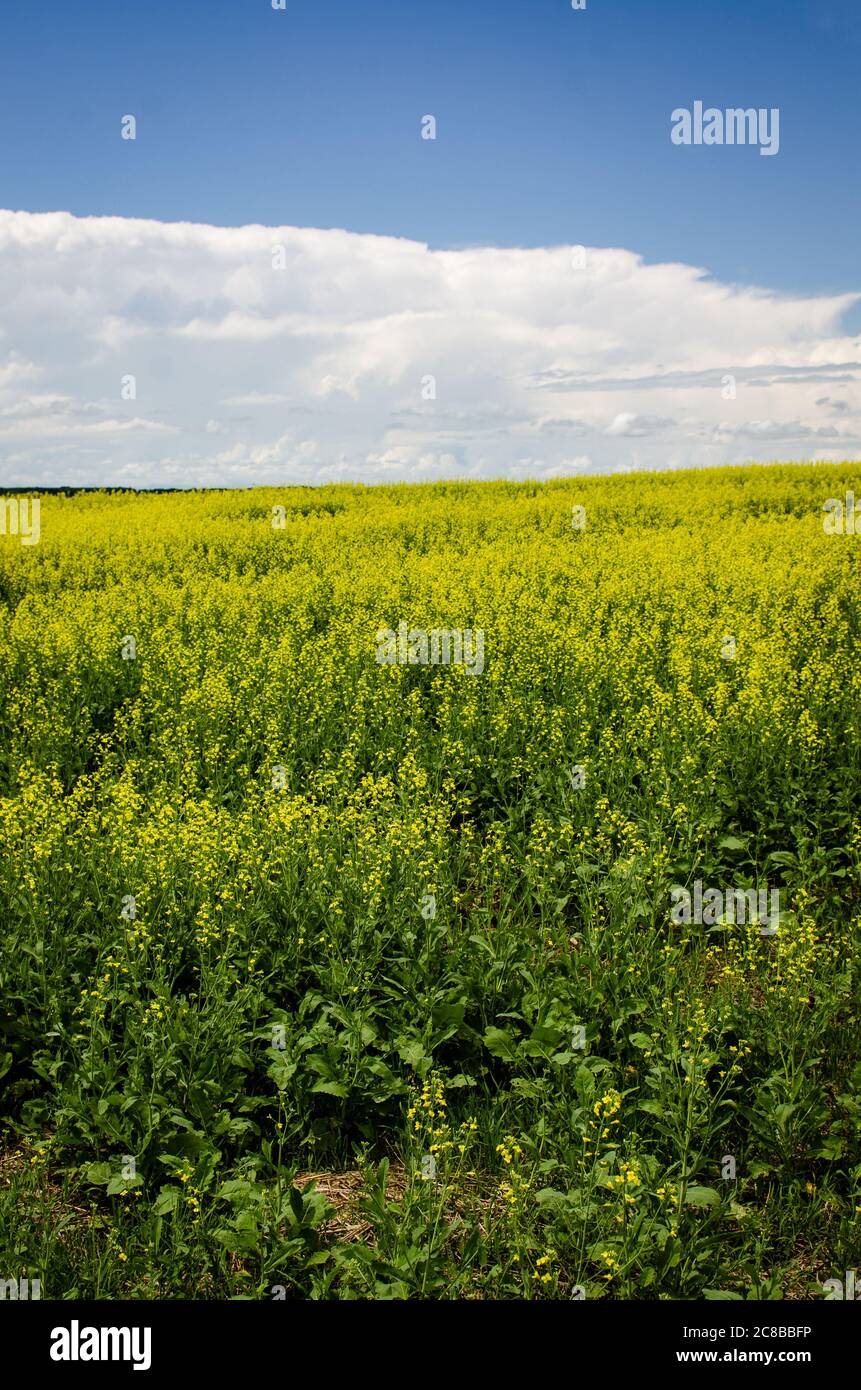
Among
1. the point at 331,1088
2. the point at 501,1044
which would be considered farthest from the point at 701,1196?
the point at 331,1088

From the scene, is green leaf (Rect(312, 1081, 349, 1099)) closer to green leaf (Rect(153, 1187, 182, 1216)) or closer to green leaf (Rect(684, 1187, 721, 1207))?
green leaf (Rect(153, 1187, 182, 1216))

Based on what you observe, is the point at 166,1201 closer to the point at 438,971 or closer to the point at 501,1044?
the point at 501,1044

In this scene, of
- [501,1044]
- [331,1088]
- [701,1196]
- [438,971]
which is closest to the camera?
[701,1196]

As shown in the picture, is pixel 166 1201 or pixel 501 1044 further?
pixel 501 1044

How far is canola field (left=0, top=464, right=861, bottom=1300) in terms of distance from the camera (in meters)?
3.17

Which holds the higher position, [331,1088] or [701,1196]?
[331,1088]

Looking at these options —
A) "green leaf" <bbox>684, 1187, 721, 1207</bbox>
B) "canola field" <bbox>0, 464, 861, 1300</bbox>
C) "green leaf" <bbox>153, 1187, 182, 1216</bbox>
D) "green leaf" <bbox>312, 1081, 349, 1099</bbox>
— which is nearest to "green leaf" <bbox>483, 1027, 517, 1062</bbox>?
"canola field" <bbox>0, 464, 861, 1300</bbox>

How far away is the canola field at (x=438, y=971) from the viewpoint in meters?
3.17

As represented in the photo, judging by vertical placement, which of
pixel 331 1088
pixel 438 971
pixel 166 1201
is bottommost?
pixel 166 1201

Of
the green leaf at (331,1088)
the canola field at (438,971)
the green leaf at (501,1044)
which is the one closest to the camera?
the canola field at (438,971)

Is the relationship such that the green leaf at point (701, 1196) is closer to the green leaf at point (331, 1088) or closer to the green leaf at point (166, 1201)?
the green leaf at point (331, 1088)

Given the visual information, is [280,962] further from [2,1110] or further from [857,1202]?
[857,1202]

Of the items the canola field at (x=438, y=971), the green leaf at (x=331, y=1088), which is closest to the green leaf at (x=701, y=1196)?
the canola field at (x=438, y=971)

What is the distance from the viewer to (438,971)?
451cm
